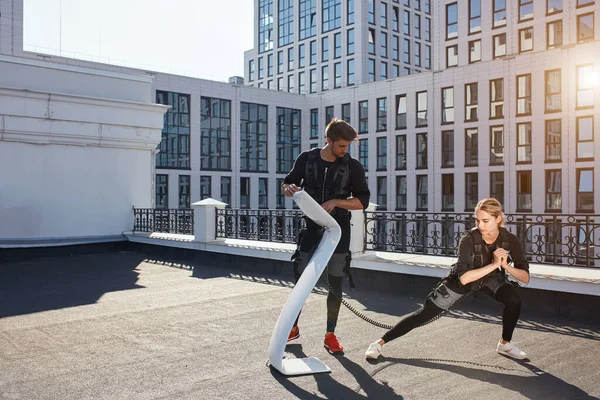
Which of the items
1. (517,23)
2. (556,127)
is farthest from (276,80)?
(556,127)

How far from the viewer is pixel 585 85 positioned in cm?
3381

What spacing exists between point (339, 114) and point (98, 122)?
34.6 metres

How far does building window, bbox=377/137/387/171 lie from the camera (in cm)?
4488

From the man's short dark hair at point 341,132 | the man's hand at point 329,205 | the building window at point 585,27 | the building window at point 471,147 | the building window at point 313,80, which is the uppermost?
the building window at point 313,80

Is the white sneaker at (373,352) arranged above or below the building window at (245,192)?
below

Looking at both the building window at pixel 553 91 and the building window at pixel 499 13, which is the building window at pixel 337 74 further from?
the building window at pixel 553 91

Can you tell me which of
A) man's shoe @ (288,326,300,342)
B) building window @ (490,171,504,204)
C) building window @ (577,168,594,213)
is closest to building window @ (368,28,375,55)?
building window @ (490,171,504,204)

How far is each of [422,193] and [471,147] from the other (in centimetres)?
502

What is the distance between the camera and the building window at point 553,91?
115ft

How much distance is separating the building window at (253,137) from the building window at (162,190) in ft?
23.7

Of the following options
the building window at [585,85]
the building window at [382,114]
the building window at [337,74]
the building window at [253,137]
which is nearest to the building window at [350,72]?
the building window at [337,74]

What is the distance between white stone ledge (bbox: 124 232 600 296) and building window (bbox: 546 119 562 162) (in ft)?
93.7

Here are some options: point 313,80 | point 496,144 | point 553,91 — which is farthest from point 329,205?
point 313,80

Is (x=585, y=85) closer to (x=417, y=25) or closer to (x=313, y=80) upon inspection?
(x=417, y=25)
